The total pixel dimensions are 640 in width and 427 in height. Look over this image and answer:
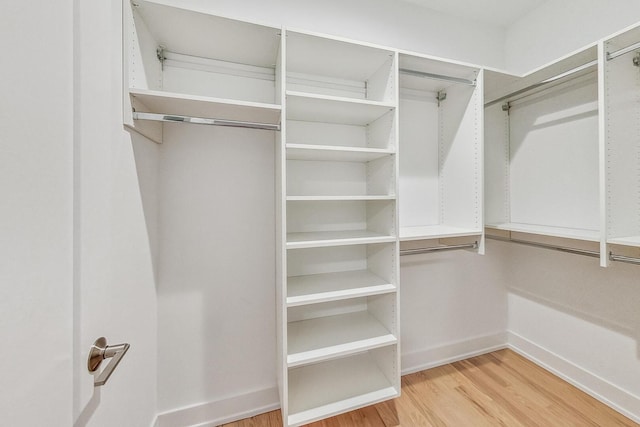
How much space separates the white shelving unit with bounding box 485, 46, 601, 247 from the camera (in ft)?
5.59

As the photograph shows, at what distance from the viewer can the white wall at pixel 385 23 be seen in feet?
5.26

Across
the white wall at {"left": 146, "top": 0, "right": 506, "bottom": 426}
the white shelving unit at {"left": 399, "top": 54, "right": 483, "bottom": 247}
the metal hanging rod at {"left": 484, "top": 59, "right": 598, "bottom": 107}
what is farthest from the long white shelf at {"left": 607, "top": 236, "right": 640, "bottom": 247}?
the white wall at {"left": 146, "top": 0, "right": 506, "bottom": 426}

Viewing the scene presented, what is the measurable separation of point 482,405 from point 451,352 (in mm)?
460

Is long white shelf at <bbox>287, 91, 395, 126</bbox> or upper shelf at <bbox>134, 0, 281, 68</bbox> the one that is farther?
long white shelf at <bbox>287, 91, 395, 126</bbox>

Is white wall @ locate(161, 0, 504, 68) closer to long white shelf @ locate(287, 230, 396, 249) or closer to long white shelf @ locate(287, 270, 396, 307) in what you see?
long white shelf @ locate(287, 230, 396, 249)

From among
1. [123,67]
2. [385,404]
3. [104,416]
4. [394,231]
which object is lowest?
[385,404]

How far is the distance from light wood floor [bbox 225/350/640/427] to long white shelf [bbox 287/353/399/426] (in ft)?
0.83

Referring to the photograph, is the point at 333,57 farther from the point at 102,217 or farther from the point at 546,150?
→ the point at 546,150

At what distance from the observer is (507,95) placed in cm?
197

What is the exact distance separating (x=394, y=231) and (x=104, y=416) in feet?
4.82

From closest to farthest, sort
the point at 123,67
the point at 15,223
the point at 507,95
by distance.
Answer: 1. the point at 15,223
2. the point at 123,67
3. the point at 507,95

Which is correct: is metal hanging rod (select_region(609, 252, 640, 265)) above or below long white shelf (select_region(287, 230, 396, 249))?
below

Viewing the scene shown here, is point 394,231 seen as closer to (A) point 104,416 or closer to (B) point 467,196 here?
(B) point 467,196

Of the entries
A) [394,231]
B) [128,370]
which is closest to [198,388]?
[128,370]
